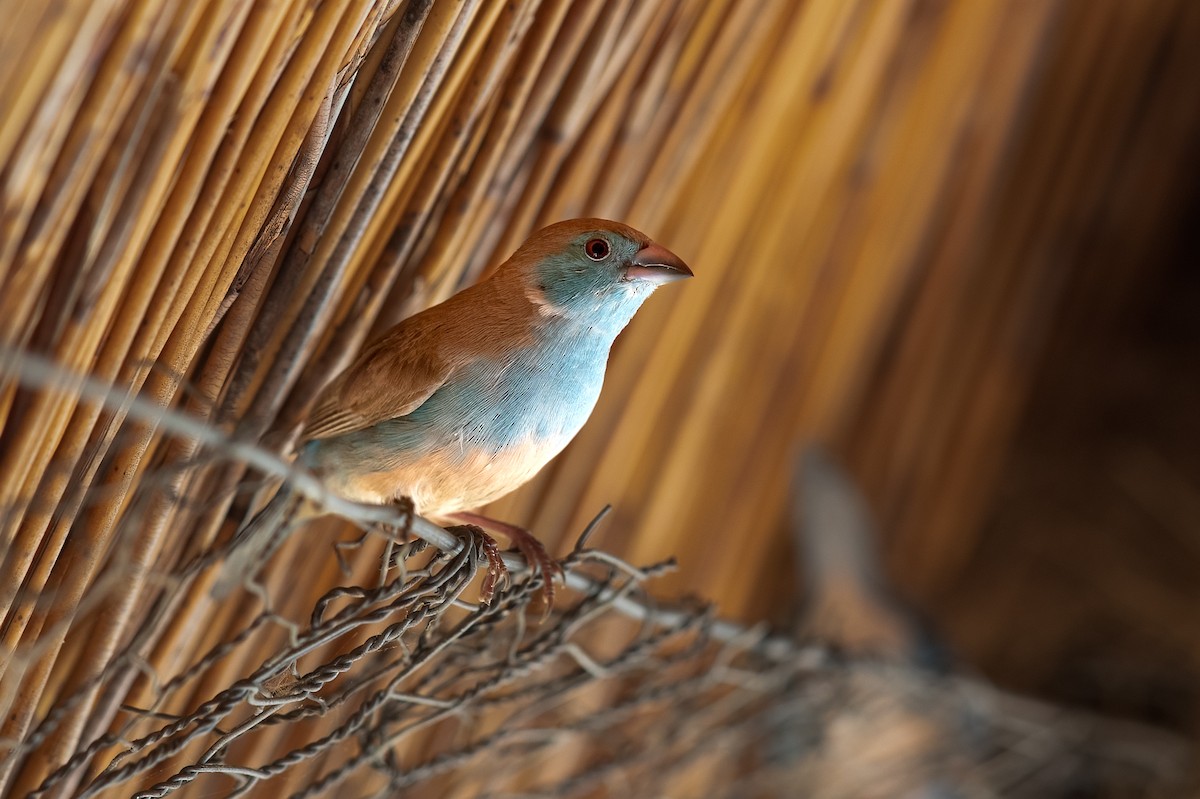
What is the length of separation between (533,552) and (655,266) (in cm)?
53

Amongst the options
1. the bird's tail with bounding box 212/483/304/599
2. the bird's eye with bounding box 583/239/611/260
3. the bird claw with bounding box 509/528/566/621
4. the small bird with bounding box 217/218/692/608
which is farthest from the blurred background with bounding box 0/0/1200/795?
the bird claw with bounding box 509/528/566/621

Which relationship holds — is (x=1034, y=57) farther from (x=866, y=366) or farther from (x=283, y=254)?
(x=283, y=254)

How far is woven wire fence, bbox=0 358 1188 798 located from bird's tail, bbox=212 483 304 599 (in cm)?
3

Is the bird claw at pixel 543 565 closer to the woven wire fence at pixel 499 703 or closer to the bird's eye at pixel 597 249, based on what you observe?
the woven wire fence at pixel 499 703

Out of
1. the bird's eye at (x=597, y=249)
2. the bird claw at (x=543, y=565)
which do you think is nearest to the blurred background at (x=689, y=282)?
the bird's eye at (x=597, y=249)

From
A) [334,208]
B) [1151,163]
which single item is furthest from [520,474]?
[1151,163]

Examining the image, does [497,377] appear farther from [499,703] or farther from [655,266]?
[499,703]

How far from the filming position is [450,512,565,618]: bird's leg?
5.66ft

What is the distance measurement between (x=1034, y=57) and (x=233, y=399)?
9.34 feet

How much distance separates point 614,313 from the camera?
66.7 inches

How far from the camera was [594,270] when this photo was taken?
5.44 ft

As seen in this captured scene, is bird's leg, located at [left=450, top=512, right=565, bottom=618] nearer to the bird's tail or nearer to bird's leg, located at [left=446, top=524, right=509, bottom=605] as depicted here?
bird's leg, located at [left=446, top=524, right=509, bottom=605]

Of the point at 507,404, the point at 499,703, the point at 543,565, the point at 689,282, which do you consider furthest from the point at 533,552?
the point at 689,282

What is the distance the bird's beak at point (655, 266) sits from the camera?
162 cm
